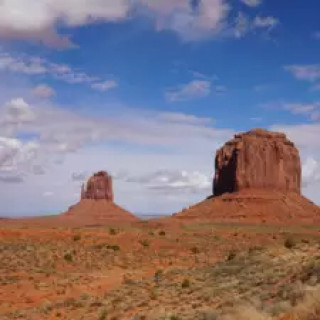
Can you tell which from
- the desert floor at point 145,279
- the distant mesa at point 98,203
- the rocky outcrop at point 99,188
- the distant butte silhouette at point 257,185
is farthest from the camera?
the rocky outcrop at point 99,188

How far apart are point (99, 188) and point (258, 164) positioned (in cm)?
5465

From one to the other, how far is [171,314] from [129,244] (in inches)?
1349

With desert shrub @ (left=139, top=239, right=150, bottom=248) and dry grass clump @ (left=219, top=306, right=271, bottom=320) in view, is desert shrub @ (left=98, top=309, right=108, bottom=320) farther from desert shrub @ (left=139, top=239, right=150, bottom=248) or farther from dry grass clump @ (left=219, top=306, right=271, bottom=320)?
desert shrub @ (left=139, top=239, right=150, bottom=248)

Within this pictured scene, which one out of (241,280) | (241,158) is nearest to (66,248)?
(241,280)

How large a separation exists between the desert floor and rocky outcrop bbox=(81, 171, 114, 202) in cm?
9479

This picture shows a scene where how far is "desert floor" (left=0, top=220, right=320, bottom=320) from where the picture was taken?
15.8 metres

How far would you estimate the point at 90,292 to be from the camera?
85.1ft

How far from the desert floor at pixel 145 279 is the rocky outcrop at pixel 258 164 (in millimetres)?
58710

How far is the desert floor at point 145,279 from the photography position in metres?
15.8

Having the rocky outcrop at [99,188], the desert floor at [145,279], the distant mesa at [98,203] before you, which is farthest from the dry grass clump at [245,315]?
the rocky outcrop at [99,188]

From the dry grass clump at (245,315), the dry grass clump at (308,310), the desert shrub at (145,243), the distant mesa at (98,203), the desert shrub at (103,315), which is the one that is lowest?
the desert shrub at (103,315)

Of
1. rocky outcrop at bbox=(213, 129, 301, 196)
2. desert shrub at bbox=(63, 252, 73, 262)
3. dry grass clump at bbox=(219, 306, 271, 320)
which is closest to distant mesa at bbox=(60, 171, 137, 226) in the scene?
rocky outcrop at bbox=(213, 129, 301, 196)

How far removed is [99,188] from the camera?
5817 inches

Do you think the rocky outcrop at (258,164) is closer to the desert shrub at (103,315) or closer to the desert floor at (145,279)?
the desert floor at (145,279)
